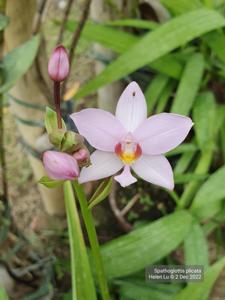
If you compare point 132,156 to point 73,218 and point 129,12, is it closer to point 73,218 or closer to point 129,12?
point 73,218

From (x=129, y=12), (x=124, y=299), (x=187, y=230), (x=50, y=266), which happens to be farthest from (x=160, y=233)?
(x=129, y=12)

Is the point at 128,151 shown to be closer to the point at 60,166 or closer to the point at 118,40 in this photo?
the point at 60,166

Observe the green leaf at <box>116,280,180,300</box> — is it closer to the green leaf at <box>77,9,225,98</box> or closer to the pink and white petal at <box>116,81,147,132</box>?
the green leaf at <box>77,9,225,98</box>

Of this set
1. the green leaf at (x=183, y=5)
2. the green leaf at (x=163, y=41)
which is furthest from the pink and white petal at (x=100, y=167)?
the green leaf at (x=183, y=5)

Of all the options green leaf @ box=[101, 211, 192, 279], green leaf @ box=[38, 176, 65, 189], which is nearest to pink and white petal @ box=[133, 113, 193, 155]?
green leaf @ box=[38, 176, 65, 189]

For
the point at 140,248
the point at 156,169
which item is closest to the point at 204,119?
the point at 140,248
